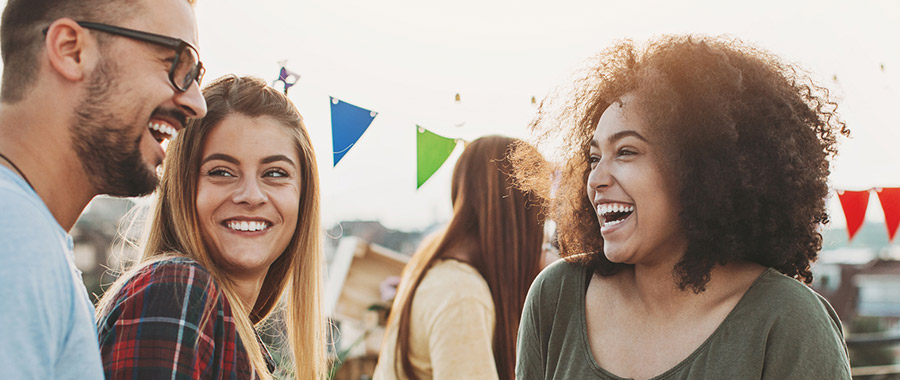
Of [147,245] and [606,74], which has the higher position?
[606,74]

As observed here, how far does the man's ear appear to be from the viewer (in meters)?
1.25

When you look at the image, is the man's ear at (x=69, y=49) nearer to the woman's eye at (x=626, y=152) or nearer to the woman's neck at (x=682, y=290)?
the woman's eye at (x=626, y=152)

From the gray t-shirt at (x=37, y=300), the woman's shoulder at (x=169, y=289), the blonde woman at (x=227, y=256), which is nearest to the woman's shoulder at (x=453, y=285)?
the blonde woman at (x=227, y=256)

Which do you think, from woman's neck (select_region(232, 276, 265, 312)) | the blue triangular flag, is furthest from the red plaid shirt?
the blue triangular flag

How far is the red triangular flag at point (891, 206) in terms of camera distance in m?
3.72

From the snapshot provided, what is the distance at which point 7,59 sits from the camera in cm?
→ 128

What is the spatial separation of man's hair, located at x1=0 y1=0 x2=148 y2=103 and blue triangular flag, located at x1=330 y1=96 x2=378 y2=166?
1.73 m

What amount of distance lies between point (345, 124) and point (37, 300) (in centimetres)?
212

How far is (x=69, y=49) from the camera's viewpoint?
4.14 feet

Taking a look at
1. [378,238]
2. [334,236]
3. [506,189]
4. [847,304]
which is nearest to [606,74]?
[506,189]

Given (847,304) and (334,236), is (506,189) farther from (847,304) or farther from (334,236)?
(847,304)

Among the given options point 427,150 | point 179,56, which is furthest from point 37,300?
point 427,150

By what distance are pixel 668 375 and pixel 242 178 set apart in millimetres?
1214

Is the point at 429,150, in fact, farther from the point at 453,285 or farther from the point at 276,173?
the point at 276,173
